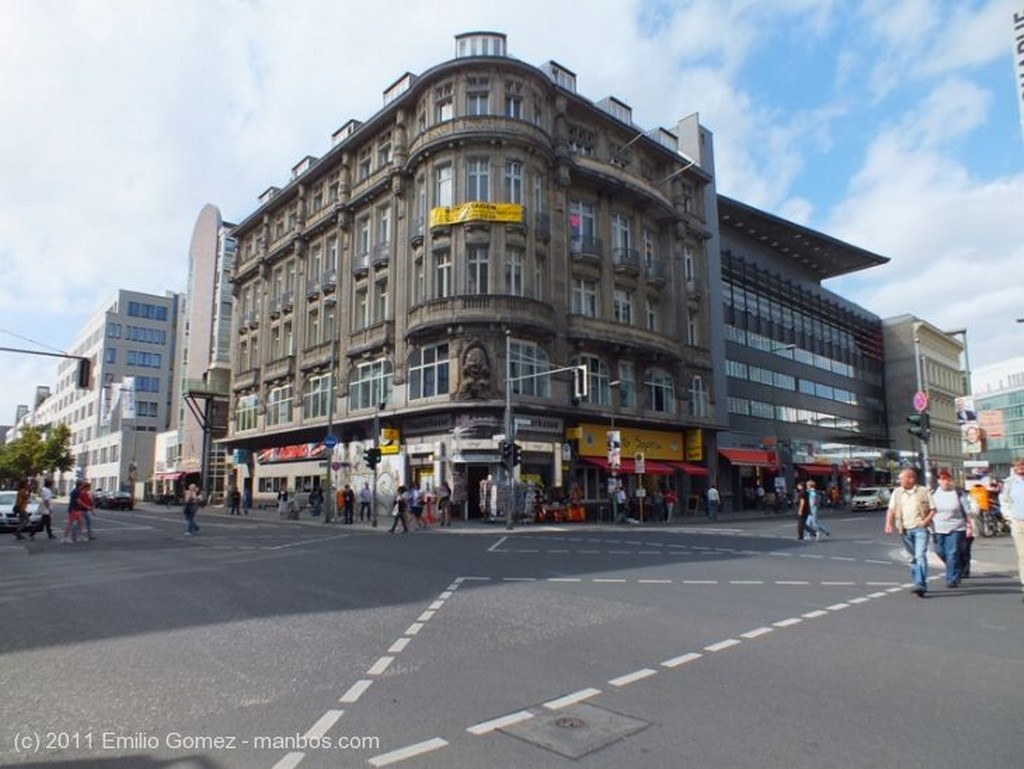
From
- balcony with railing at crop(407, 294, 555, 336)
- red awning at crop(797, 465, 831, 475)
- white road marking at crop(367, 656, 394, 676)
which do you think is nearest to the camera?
white road marking at crop(367, 656, 394, 676)

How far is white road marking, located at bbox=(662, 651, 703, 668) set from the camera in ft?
19.8

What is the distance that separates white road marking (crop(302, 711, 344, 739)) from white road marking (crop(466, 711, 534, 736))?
3.10 feet

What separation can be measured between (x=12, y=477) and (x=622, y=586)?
294 ft

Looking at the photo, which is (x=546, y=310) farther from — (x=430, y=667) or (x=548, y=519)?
(x=430, y=667)

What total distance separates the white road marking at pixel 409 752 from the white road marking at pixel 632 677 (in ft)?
5.97

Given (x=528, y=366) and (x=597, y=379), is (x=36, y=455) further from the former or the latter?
(x=597, y=379)

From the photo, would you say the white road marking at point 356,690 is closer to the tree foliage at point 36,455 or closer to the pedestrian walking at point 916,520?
the pedestrian walking at point 916,520

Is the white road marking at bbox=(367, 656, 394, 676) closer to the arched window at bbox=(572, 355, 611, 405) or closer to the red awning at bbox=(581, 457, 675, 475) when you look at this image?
the red awning at bbox=(581, 457, 675, 475)

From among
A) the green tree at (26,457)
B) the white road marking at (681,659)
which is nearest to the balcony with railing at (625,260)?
the white road marking at (681,659)

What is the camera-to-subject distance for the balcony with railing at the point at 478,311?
3075cm

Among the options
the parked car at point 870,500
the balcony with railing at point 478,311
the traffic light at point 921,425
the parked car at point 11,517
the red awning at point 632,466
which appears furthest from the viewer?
the parked car at point 870,500

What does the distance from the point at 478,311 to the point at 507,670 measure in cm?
2572

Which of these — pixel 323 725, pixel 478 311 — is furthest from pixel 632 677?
pixel 478 311

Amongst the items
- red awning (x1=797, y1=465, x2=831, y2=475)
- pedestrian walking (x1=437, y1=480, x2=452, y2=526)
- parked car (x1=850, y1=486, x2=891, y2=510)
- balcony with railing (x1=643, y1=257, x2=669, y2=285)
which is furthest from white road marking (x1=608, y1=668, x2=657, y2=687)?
red awning (x1=797, y1=465, x2=831, y2=475)
